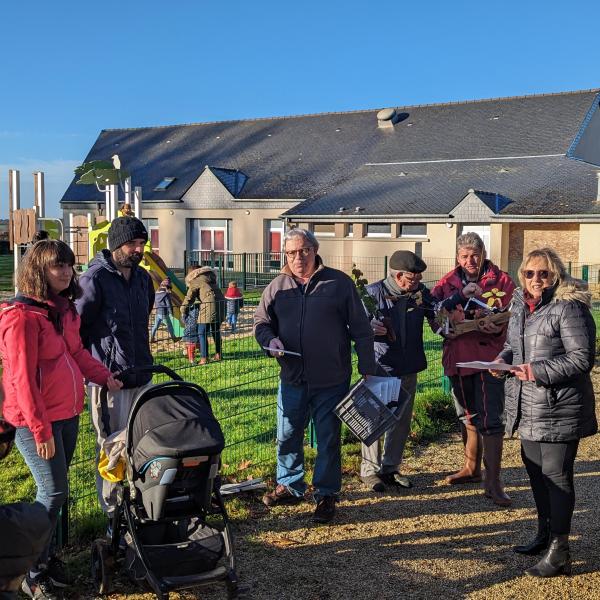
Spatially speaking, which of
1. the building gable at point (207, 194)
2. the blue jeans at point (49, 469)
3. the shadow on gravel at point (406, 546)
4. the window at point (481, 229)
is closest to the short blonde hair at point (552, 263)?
the shadow on gravel at point (406, 546)

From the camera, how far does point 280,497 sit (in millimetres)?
5746

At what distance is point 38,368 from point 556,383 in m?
3.07

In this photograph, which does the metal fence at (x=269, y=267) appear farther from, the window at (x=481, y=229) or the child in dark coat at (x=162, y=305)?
the child in dark coat at (x=162, y=305)

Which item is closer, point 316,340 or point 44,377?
point 44,377

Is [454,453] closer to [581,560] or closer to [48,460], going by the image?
[581,560]

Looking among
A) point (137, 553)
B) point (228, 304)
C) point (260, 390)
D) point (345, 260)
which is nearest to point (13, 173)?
point (228, 304)

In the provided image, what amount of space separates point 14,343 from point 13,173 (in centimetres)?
982

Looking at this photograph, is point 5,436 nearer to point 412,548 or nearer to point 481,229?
point 412,548

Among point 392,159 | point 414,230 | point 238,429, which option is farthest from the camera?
point 392,159

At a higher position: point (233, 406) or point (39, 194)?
point (39, 194)

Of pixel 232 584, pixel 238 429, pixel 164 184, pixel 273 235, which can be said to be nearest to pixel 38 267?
pixel 232 584

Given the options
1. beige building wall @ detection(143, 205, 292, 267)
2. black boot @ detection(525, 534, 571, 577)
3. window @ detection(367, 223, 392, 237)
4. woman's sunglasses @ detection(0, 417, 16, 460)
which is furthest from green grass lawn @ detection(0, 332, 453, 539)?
beige building wall @ detection(143, 205, 292, 267)

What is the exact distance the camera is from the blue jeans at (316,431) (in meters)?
5.51

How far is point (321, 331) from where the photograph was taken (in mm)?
5402
